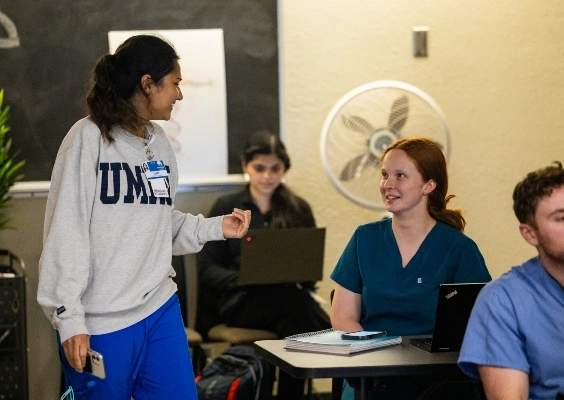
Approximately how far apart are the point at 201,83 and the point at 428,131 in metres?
1.20

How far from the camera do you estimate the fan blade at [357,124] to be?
4.30m

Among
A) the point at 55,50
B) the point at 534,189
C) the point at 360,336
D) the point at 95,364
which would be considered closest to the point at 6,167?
the point at 55,50

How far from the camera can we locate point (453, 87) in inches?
194

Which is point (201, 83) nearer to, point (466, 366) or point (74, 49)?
point (74, 49)

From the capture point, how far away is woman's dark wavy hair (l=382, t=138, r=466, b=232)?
294 centimetres

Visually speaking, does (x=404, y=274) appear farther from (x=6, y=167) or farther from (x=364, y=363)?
(x=6, y=167)

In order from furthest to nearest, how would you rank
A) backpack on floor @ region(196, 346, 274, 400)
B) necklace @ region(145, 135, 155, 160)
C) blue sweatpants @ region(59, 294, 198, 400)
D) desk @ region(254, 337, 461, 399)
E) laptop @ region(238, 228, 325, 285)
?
laptop @ region(238, 228, 325, 285) < backpack on floor @ region(196, 346, 274, 400) < necklace @ region(145, 135, 155, 160) < blue sweatpants @ region(59, 294, 198, 400) < desk @ region(254, 337, 461, 399)

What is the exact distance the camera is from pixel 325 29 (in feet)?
15.8

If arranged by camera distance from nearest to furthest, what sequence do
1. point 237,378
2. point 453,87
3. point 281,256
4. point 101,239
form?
point 101,239
point 237,378
point 281,256
point 453,87

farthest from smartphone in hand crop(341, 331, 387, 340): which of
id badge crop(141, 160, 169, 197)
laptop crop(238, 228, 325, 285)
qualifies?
laptop crop(238, 228, 325, 285)

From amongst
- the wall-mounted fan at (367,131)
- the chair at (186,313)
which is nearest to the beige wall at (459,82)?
the wall-mounted fan at (367,131)

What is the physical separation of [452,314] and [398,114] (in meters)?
2.05

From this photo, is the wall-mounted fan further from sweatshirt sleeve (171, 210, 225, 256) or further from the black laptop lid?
the black laptop lid

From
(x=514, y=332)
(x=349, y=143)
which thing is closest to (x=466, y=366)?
(x=514, y=332)
